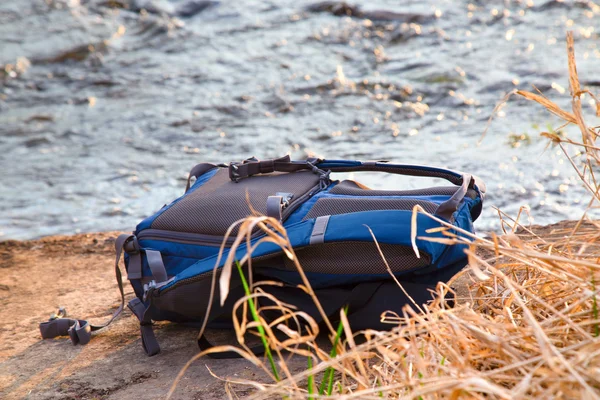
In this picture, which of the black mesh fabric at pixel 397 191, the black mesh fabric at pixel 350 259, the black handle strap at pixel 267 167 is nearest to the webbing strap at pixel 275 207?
the black mesh fabric at pixel 350 259

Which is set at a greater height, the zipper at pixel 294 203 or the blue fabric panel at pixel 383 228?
the blue fabric panel at pixel 383 228

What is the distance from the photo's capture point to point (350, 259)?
1932 millimetres

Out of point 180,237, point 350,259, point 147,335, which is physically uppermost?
point 350,259

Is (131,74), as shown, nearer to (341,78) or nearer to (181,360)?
(341,78)

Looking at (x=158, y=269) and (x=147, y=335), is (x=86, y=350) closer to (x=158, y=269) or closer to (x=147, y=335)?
(x=147, y=335)

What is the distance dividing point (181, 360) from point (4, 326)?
807mm

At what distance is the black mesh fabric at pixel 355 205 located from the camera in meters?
1.99

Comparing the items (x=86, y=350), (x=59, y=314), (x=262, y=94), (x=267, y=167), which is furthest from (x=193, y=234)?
(x=262, y=94)

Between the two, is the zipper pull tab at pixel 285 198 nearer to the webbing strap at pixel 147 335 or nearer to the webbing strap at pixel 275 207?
the webbing strap at pixel 275 207

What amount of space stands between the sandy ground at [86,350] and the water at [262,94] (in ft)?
2.78

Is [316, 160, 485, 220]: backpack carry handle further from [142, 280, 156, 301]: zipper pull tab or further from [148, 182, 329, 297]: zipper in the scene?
[142, 280, 156, 301]: zipper pull tab

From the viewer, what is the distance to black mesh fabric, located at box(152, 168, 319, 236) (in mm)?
2133

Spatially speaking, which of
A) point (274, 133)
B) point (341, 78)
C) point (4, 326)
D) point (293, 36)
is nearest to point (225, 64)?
point (293, 36)

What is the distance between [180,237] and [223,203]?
0.58 ft
